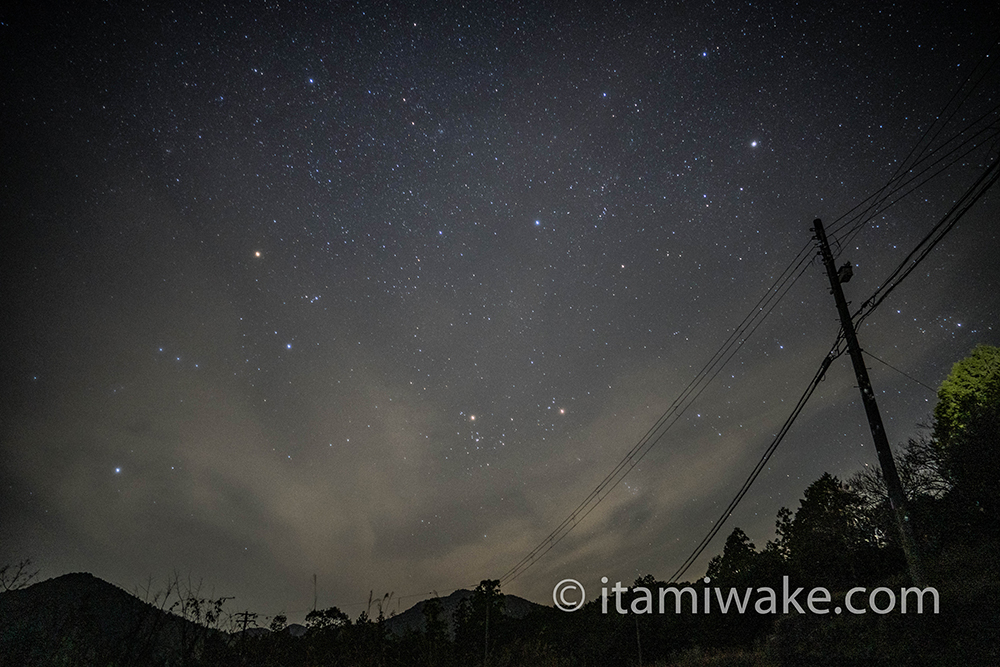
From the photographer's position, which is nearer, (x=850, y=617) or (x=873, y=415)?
(x=873, y=415)

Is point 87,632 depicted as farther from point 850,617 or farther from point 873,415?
point 850,617

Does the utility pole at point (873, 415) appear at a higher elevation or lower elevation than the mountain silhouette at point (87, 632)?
higher

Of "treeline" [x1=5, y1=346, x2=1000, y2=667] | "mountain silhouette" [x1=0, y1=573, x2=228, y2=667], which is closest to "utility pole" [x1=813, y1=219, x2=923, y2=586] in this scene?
"treeline" [x1=5, y1=346, x2=1000, y2=667]

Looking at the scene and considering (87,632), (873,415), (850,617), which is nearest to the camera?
(87,632)

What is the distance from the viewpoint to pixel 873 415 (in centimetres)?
1021

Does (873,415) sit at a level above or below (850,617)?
above

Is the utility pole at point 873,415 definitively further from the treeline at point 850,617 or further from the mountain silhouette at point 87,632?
the mountain silhouette at point 87,632

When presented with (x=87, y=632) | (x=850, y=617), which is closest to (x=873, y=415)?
(x=850, y=617)

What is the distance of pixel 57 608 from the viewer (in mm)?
6836

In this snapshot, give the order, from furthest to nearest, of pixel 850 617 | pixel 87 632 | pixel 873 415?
pixel 850 617
pixel 873 415
pixel 87 632

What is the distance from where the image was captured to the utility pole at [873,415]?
30.2 feet

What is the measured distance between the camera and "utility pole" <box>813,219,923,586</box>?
9219 millimetres

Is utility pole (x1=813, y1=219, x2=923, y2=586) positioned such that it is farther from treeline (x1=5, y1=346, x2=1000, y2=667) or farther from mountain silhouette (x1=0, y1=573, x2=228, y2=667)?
mountain silhouette (x1=0, y1=573, x2=228, y2=667)

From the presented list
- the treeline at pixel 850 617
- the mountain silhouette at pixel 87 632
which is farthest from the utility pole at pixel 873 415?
the mountain silhouette at pixel 87 632
